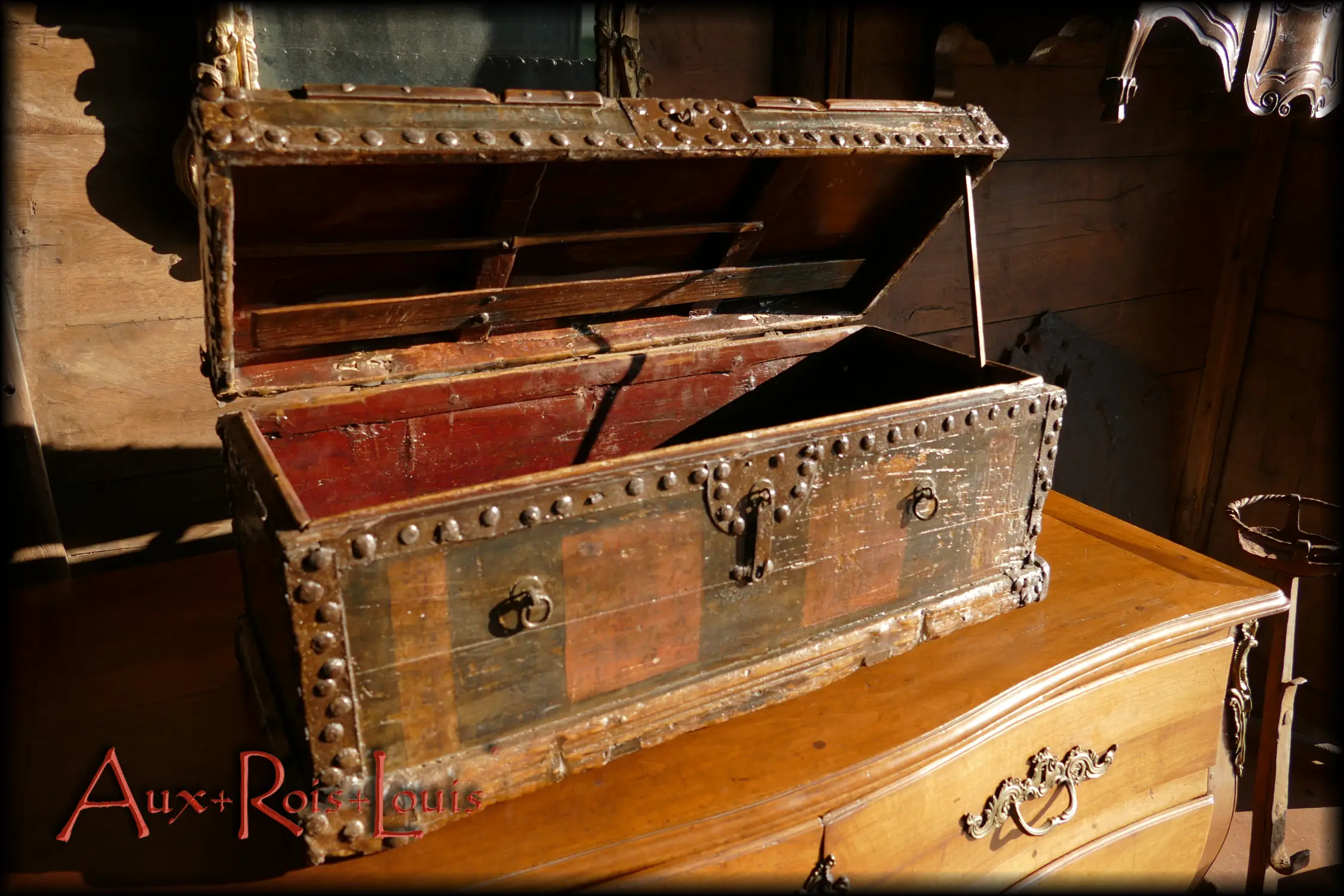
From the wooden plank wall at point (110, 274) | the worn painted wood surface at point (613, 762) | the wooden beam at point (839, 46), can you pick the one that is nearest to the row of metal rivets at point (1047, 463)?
the worn painted wood surface at point (613, 762)

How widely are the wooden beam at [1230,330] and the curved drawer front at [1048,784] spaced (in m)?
1.78

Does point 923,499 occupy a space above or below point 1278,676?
above

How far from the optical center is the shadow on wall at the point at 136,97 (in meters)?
1.45

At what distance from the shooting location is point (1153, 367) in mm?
3076

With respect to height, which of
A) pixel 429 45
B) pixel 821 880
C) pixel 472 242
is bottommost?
pixel 821 880

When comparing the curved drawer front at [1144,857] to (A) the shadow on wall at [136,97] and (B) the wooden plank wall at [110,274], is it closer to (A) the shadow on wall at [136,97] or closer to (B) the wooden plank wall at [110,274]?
(B) the wooden plank wall at [110,274]

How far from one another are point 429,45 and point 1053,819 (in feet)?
5.67

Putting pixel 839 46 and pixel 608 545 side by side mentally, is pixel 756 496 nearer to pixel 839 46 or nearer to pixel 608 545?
pixel 608 545

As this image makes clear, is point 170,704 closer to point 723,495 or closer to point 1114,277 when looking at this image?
point 723,495

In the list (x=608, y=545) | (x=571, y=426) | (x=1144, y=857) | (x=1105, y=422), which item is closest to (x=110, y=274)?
(x=571, y=426)

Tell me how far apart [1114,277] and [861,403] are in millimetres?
1405

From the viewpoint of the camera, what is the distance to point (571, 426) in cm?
176

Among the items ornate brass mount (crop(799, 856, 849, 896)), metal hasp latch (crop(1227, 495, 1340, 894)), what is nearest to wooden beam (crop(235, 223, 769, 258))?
ornate brass mount (crop(799, 856, 849, 896))

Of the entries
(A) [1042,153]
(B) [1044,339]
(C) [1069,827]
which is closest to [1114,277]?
(B) [1044,339]
